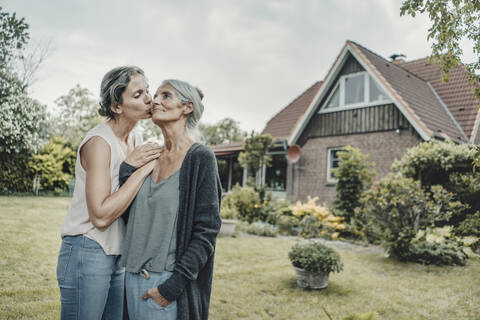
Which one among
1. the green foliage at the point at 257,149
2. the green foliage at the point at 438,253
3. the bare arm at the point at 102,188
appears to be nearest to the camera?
the bare arm at the point at 102,188

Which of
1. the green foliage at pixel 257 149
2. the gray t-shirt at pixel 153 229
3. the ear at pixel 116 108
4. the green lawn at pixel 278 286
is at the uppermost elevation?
the green foliage at pixel 257 149

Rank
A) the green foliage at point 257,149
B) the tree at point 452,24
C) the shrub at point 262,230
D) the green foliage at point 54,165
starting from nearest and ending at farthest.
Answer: the tree at point 452,24 → the shrub at point 262,230 → the green foliage at point 257,149 → the green foliage at point 54,165

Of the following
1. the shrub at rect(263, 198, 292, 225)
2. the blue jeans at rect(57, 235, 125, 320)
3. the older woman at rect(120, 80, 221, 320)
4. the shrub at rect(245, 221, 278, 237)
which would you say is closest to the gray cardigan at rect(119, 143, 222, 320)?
the older woman at rect(120, 80, 221, 320)

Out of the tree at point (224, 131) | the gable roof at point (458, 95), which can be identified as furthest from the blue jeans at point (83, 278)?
the tree at point (224, 131)

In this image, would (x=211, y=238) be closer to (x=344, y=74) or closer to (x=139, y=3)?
(x=139, y=3)

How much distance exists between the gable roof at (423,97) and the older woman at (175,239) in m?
10.4

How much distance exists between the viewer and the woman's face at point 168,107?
6.48 ft

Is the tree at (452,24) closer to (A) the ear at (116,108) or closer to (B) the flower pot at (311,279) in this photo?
(A) the ear at (116,108)

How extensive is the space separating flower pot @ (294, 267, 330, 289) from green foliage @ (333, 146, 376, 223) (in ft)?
18.9

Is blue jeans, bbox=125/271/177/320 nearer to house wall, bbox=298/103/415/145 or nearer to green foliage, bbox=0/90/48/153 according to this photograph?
green foliage, bbox=0/90/48/153

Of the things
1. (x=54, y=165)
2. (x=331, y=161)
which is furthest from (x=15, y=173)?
(x=331, y=161)

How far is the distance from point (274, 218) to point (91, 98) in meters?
23.4

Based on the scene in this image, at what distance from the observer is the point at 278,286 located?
5363 mm

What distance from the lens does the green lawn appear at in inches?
167
